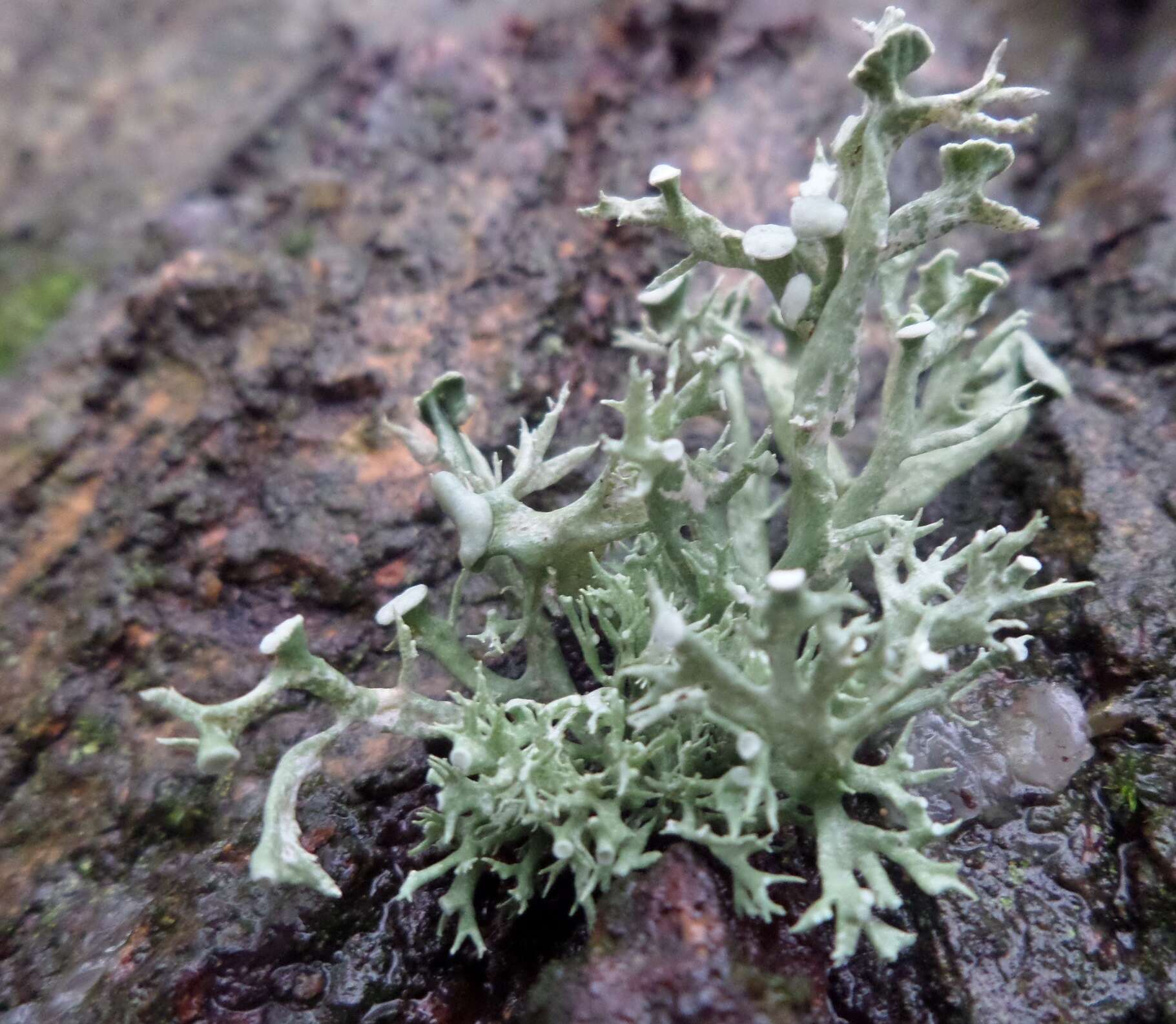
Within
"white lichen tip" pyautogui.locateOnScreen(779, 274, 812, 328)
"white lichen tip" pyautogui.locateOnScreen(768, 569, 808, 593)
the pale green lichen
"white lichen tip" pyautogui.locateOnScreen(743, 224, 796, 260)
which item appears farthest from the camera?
"white lichen tip" pyautogui.locateOnScreen(779, 274, 812, 328)

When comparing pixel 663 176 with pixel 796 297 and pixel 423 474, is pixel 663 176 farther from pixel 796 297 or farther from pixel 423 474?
pixel 423 474

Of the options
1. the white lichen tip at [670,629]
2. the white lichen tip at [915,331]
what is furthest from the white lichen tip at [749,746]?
the white lichen tip at [915,331]

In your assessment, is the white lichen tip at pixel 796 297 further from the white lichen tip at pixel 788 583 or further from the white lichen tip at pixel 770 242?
the white lichen tip at pixel 788 583

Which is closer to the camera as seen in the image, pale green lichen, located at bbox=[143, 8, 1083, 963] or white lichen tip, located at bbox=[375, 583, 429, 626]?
pale green lichen, located at bbox=[143, 8, 1083, 963]

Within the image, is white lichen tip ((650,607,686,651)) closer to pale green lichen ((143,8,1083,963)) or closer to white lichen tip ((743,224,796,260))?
pale green lichen ((143,8,1083,963))

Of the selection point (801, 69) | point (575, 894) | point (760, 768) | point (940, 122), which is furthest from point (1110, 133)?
point (575, 894)

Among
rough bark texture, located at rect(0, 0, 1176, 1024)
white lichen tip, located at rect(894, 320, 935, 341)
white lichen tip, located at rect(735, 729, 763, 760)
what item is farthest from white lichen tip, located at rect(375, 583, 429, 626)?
white lichen tip, located at rect(894, 320, 935, 341)

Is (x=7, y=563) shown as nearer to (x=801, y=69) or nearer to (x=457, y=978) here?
(x=457, y=978)
